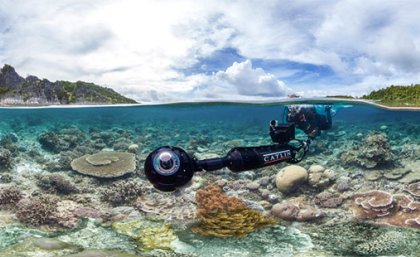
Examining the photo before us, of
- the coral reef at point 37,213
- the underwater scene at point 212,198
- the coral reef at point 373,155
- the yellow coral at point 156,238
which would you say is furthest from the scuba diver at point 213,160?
the coral reef at point 373,155

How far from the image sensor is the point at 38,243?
9.53m

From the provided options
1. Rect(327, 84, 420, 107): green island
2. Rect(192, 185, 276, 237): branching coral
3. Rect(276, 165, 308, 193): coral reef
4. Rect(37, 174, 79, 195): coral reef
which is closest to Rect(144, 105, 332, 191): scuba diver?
Rect(192, 185, 276, 237): branching coral

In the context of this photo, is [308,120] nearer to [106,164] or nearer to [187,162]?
[187,162]

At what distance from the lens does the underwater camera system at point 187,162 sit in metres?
2.47

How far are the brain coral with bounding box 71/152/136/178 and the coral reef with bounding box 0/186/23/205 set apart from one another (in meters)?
2.43

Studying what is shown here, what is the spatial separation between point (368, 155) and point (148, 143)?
10.2 m

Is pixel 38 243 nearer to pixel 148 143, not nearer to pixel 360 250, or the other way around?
pixel 360 250

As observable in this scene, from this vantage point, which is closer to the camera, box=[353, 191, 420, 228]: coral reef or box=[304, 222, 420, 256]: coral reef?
box=[304, 222, 420, 256]: coral reef

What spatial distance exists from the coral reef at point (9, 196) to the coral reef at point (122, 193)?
9.21 ft

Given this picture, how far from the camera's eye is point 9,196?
535 inches

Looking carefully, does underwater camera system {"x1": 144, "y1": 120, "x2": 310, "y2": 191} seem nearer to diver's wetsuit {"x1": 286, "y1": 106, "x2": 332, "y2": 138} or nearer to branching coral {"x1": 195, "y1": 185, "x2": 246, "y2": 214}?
diver's wetsuit {"x1": 286, "y1": 106, "x2": 332, "y2": 138}

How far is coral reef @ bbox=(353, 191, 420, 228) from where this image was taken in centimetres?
1277

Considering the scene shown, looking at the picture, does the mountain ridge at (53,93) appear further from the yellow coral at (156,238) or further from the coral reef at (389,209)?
the coral reef at (389,209)

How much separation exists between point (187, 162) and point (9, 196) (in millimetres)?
13042
